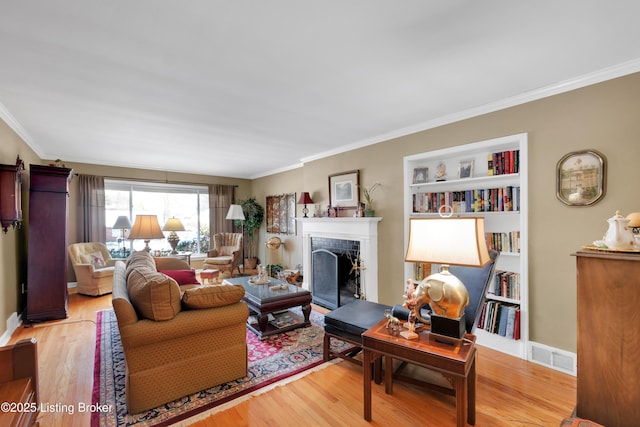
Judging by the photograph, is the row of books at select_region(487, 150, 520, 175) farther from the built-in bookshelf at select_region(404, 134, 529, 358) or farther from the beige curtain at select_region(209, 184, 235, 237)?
the beige curtain at select_region(209, 184, 235, 237)

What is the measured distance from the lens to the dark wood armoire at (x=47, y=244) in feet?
11.7

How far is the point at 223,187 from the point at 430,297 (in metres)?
6.24

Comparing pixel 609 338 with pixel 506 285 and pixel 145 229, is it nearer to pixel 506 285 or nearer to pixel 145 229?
pixel 506 285

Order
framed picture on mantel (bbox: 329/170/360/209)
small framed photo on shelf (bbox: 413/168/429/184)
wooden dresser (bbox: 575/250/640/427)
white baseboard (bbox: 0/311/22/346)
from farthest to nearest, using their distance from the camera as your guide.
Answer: framed picture on mantel (bbox: 329/170/360/209) < small framed photo on shelf (bbox: 413/168/429/184) < white baseboard (bbox: 0/311/22/346) < wooden dresser (bbox: 575/250/640/427)

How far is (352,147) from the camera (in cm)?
431

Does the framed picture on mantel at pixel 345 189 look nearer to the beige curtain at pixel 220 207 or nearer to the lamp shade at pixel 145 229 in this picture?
the lamp shade at pixel 145 229

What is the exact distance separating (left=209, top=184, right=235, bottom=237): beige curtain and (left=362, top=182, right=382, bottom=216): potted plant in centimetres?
416

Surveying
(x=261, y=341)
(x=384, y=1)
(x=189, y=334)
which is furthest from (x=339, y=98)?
(x=261, y=341)

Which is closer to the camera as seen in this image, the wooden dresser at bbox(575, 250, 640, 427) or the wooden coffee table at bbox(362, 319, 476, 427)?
the wooden dresser at bbox(575, 250, 640, 427)

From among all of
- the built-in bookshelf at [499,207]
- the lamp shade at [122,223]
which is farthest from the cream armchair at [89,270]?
the built-in bookshelf at [499,207]

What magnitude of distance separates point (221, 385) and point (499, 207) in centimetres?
297

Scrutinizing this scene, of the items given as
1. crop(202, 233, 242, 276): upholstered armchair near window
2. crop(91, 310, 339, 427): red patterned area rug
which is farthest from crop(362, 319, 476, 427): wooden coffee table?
crop(202, 233, 242, 276): upholstered armchair near window

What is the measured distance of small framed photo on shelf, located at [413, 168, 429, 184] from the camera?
3494 mm


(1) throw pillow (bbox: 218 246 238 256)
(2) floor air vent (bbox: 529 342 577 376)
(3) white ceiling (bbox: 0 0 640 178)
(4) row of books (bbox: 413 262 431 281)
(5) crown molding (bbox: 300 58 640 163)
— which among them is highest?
(3) white ceiling (bbox: 0 0 640 178)
